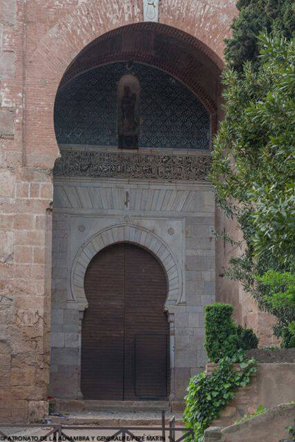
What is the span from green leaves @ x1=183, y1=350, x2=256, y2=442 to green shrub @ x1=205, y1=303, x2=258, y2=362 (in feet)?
0.53

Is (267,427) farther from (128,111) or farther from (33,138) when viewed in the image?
(128,111)

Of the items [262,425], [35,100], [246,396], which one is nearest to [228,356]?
[246,396]

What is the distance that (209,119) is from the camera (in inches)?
714

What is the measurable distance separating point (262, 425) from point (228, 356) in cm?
174

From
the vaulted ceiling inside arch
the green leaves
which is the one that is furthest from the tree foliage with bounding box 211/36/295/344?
the vaulted ceiling inside arch

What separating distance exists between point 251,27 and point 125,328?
19.9ft

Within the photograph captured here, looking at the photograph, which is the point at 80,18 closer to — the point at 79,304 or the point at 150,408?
the point at 79,304

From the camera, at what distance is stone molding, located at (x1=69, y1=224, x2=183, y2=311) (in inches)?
681

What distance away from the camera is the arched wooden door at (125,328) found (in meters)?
17.1

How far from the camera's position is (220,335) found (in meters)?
13.0

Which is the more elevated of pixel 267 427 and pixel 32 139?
pixel 32 139

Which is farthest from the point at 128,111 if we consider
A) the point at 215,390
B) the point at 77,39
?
the point at 215,390

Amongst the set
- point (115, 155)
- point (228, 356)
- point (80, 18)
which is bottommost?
point (228, 356)

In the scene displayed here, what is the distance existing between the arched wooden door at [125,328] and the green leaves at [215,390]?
4.29 meters
